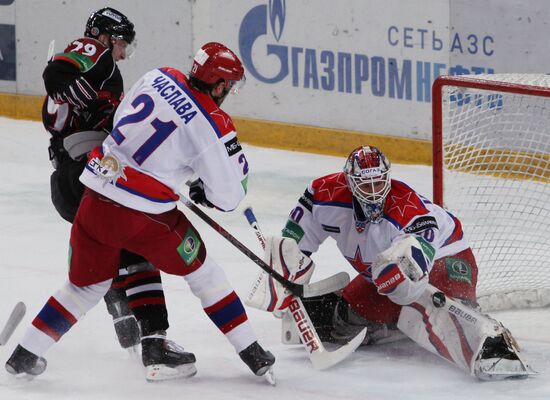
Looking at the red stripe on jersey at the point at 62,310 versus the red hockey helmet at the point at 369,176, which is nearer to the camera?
the red stripe on jersey at the point at 62,310

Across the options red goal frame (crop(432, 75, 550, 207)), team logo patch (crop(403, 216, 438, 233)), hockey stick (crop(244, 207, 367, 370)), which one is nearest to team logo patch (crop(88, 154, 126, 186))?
hockey stick (crop(244, 207, 367, 370))

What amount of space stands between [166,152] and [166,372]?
64cm

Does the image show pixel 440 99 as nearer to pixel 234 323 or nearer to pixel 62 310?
pixel 234 323

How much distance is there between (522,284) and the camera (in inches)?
168

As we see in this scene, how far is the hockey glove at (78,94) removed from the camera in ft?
12.1

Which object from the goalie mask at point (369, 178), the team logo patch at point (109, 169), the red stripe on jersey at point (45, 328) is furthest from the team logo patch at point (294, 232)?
the red stripe on jersey at point (45, 328)

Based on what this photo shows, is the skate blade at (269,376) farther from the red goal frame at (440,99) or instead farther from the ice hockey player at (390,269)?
the red goal frame at (440,99)

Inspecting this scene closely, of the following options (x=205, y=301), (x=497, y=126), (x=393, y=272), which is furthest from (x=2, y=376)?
(x=497, y=126)

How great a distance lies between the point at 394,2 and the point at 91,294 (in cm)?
341

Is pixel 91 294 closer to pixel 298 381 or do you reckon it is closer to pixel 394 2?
pixel 298 381

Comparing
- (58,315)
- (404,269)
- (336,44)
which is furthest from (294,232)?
(336,44)

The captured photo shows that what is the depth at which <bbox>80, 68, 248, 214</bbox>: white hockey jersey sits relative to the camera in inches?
129

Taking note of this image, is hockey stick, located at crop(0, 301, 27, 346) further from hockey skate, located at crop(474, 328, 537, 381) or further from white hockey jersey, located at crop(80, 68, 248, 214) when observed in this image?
hockey skate, located at crop(474, 328, 537, 381)

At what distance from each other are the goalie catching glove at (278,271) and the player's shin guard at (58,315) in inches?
19.0
